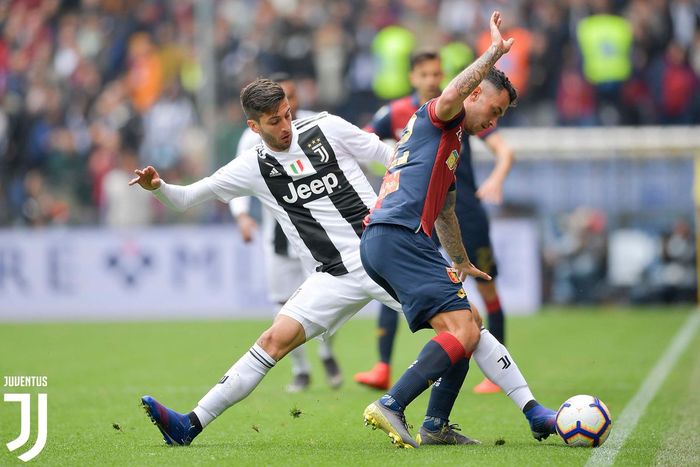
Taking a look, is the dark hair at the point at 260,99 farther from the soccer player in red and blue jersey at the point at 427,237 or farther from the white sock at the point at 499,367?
the white sock at the point at 499,367

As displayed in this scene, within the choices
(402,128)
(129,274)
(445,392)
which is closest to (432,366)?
(445,392)

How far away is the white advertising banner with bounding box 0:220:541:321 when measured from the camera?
708 inches

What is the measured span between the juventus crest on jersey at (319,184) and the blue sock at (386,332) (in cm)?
261

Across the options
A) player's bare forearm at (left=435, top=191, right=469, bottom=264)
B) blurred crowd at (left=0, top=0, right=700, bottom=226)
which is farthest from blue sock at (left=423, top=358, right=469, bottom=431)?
blurred crowd at (left=0, top=0, right=700, bottom=226)

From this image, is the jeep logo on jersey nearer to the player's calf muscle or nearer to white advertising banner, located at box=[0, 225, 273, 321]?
the player's calf muscle

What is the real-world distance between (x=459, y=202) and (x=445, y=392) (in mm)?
3121

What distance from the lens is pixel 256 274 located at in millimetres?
17875

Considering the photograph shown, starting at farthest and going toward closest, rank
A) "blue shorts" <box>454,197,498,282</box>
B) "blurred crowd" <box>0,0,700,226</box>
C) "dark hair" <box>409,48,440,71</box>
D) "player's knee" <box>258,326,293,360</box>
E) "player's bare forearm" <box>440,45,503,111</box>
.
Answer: "blurred crowd" <box>0,0,700,226</box> < "blue shorts" <box>454,197,498,282</box> < "dark hair" <box>409,48,440,71</box> < "player's knee" <box>258,326,293,360</box> < "player's bare forearm" <box>440,45,503,111</box>

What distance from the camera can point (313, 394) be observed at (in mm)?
9461

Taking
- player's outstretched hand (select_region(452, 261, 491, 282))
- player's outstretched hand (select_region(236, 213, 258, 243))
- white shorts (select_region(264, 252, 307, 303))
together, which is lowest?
white shorts (select_region(264, 252, 307, 303))

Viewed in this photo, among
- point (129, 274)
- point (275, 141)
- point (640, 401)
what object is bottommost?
point (129, 274)

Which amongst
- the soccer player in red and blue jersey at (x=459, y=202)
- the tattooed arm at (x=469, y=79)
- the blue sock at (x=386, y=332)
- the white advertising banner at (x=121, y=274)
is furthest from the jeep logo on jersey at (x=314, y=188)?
the white advertising banner at (x=121, y=274)

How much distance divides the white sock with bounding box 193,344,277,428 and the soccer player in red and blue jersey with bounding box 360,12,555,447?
0.75 m

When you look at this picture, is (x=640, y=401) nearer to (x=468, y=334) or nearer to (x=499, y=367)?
(x=499, y=367)
